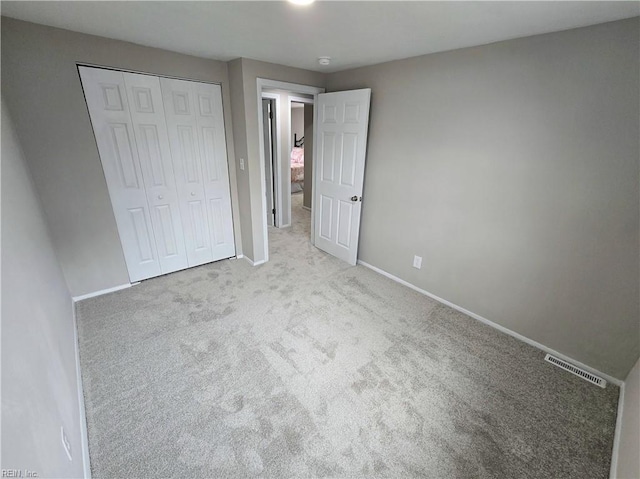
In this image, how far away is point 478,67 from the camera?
6.82ft

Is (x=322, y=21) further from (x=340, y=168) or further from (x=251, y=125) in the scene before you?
(x=340, y=168)

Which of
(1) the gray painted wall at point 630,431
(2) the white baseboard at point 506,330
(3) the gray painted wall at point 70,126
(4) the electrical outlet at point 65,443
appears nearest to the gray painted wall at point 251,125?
(3) the gray painted wall at point 70,126

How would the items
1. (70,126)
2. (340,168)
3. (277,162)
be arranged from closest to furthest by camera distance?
(70,126)
(340,168)
(277,162)

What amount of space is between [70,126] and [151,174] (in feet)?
2.14

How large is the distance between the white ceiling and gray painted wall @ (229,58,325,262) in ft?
1.34

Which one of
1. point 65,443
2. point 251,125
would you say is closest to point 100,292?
point 65,443

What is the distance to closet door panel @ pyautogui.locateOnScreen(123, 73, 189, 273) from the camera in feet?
8.05

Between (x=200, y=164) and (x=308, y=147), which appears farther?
(x=308, y=147)

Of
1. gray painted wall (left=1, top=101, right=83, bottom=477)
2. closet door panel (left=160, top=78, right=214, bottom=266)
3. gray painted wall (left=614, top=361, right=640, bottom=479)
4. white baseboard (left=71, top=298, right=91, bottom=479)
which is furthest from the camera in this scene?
closet door panel (left=160, top=78, right=214, bottom=266)

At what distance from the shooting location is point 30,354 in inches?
38.8

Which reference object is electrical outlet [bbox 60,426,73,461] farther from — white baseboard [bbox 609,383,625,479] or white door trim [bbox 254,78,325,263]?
white baseboard [bbox 609,383,625,479]

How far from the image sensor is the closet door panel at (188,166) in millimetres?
2637

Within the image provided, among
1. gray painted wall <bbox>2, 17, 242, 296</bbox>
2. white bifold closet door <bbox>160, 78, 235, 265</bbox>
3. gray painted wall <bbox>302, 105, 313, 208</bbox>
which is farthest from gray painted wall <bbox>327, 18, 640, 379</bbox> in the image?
gray painted wall <bbox>2, 17, 242, 296</bbox>

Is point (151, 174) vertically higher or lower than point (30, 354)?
higher
